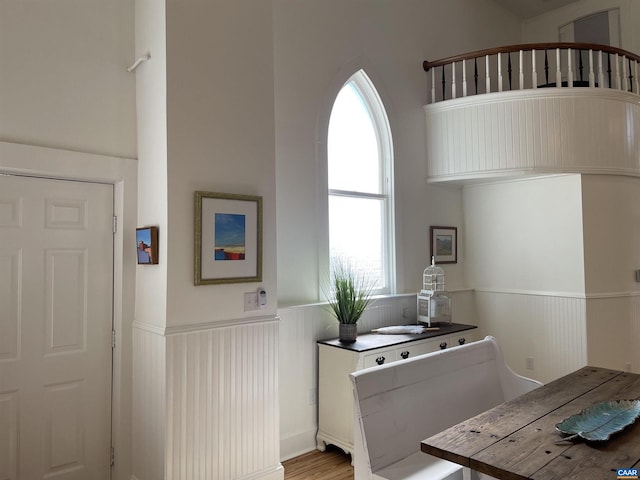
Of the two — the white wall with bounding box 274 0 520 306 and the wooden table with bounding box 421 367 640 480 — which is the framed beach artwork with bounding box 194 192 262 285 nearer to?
the white wall with bounding box 274 0 520 306

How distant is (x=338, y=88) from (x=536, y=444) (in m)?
3.27

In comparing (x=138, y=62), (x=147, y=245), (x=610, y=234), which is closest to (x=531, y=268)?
(x=610, y=234)

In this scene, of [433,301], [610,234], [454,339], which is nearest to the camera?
[454,339]

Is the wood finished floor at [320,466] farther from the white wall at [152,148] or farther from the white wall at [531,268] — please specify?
the white wall at [531,268]

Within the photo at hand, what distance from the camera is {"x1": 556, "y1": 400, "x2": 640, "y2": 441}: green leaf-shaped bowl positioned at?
5.45ft

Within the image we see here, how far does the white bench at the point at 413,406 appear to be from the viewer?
2.06 m

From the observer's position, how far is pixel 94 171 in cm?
275

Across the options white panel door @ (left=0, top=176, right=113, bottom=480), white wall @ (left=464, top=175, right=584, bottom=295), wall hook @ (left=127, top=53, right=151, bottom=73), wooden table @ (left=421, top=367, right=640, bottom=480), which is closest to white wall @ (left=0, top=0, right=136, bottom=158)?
wall hook @ (left=127, top=53, right=151, bottom=73)

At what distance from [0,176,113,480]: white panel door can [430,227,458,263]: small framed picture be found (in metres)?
3.29

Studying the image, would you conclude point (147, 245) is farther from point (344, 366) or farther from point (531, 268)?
point (531, 268)

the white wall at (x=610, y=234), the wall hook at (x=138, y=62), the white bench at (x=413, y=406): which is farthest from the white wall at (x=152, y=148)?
the white wall at (x=610, y=234)

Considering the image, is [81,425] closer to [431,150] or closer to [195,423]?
[195,423]

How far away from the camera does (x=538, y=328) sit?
472cm

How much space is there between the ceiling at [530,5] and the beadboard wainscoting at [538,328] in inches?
156
